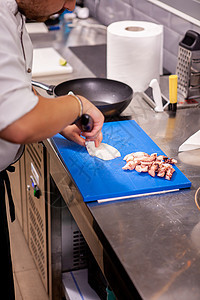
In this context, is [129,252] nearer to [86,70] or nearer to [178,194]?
[178,194]

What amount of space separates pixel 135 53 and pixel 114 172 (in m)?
0.84

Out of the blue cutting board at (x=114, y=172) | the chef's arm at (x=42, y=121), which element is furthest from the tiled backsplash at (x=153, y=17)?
the chef's arm at (x=42, y=121)

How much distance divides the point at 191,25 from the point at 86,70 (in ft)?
2.01

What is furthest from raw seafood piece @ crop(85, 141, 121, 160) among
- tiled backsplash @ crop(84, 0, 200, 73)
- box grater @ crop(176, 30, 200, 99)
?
tiled backsplash @ crop(84, 0, 200, 73)

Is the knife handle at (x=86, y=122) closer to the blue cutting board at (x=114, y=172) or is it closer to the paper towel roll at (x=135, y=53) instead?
the blue cutting board at (x=114, y=172)

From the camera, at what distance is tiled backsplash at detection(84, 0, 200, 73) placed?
250 cm

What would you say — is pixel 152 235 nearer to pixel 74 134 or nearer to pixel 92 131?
pixel 92 131

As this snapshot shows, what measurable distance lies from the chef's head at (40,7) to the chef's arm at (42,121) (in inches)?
9.9

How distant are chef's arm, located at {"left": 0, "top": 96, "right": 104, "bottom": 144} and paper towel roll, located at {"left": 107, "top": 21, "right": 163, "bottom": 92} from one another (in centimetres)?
90

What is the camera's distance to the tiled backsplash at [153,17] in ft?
8.20

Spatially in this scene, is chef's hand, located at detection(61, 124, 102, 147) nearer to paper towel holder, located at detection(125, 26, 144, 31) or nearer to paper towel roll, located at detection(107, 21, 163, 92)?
paper towel roll, located at detection(107, 21, 163, 92)

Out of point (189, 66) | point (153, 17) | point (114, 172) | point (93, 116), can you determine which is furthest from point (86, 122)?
point (153, 17)

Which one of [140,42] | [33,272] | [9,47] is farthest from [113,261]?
[33,272]

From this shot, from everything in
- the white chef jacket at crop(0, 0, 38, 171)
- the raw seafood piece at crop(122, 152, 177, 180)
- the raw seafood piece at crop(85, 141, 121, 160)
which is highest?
the white chef jacket at crop(0, 0, 38, 171)
